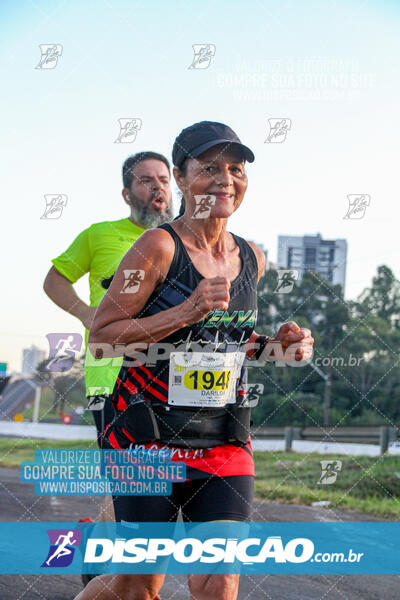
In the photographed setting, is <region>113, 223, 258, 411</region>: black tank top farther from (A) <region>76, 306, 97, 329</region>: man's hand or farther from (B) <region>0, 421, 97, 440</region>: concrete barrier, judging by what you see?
(B) <region>0, 421, 97, 440</region>: concrete barrier

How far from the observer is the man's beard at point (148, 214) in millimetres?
4578

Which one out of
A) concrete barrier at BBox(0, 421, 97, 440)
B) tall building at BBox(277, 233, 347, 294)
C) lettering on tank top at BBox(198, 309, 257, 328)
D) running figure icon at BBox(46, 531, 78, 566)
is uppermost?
tall building at BBox(277, 233, 347, 294)

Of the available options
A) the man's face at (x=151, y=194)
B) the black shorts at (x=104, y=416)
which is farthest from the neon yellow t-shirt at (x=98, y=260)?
the black shorts at (x=104, y=416)

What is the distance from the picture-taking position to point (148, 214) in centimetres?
461

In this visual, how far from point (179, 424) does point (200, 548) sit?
48 cm

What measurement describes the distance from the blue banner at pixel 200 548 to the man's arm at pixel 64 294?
1.29 meters

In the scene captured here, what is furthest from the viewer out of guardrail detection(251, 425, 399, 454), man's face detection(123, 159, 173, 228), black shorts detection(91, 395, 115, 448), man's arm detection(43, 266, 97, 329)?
guardrail detection(251, 425, 399, 454)

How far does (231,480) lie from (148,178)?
2.27m

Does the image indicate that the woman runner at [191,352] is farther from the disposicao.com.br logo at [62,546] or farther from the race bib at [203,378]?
the disposicao.com.br logo at [62,546]

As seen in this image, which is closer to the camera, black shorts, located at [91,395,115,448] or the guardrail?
black shorts, located at [91,395,115,448]

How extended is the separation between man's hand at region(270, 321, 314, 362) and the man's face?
5.38 feet

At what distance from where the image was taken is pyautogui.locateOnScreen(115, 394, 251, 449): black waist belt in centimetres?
283

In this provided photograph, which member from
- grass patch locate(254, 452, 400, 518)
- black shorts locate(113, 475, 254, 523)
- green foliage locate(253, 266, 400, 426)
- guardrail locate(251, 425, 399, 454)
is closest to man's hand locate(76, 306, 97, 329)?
black shorts locate(113, 475, 254, 523)

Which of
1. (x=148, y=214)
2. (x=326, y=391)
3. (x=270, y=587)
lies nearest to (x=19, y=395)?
(x=326, y=391)
